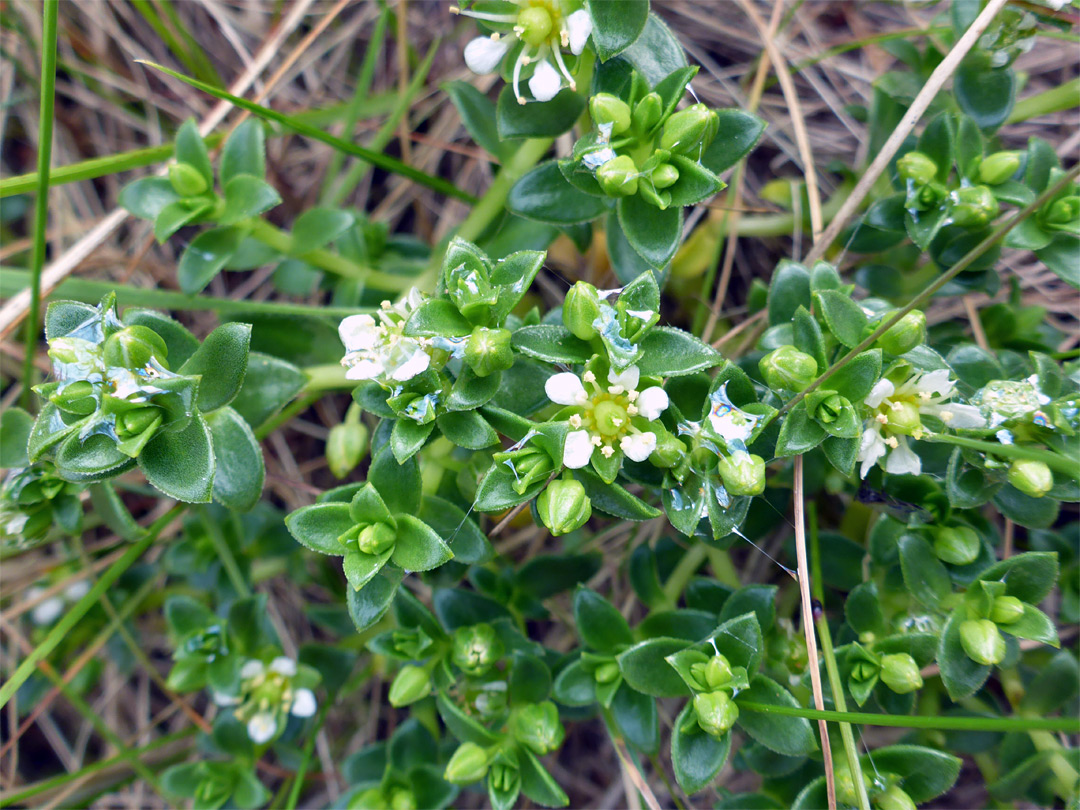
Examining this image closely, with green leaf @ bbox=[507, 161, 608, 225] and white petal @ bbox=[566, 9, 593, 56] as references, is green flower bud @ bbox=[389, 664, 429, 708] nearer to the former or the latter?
green leaf @ bbox=[507, 161, 608, 225]

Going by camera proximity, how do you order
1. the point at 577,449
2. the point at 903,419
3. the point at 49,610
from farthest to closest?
the point at 49,610 → the point at 903,419 → the point at 577,449

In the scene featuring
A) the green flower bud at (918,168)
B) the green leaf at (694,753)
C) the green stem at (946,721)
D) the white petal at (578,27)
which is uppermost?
the white petal at (578,27)

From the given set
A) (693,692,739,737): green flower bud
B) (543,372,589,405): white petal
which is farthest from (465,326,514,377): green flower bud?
(693,692,739,737): green flower bud

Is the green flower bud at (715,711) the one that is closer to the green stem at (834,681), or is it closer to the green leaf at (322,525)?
the green stem at (834,681)

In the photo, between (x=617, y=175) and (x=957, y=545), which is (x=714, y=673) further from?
(x=617, y=175)

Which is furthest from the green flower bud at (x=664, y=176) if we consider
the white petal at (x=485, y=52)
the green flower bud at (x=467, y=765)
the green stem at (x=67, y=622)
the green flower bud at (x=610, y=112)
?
the green stem at (x=67, y=622)

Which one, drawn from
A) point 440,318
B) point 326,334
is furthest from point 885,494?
point 326,334

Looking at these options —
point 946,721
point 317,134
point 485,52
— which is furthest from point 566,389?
point 317,134
